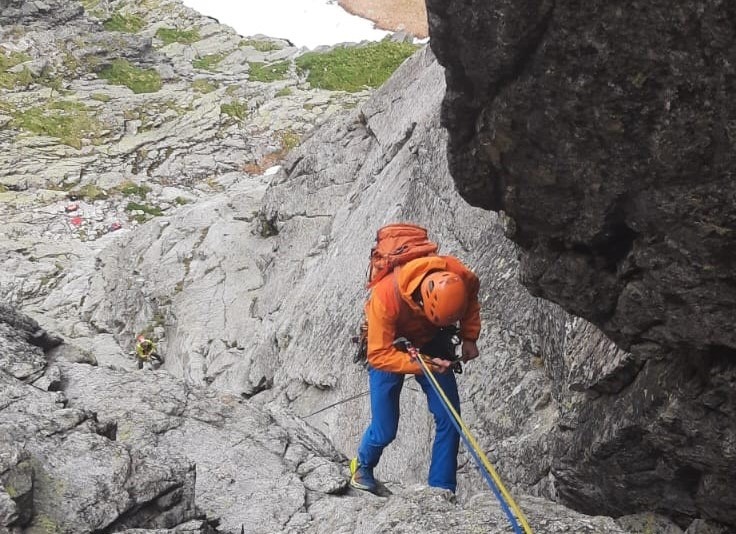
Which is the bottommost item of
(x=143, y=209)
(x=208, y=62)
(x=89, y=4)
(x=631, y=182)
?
(x=143, y=209)

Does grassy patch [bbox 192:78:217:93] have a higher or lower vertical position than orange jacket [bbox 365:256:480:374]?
lower

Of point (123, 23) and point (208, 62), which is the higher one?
point (123, 23)

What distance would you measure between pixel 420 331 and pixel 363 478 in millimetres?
2273

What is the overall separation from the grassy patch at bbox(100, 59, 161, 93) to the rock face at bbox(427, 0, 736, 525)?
37918 mm

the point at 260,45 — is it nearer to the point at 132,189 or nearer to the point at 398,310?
the point at 132,189

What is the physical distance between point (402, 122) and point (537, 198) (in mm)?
12150

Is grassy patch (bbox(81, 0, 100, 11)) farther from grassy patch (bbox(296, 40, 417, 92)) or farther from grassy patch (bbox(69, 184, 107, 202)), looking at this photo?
grassy patch (bbox(69, 184, 107, 202))

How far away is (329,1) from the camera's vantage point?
56.3 meters

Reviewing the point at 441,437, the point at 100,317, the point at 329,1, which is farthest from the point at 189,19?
the point at 441,437

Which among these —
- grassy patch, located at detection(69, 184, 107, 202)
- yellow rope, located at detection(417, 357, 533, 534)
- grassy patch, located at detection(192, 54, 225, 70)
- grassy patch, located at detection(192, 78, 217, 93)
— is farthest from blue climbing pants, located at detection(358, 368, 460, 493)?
grassy patch, located at detection(192, 54, 225, 70)

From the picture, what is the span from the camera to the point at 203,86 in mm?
40281

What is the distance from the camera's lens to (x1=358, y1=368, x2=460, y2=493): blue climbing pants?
300 inches

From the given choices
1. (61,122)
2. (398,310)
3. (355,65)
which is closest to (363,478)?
(398,310)

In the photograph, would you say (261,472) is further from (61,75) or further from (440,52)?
(61,75)
